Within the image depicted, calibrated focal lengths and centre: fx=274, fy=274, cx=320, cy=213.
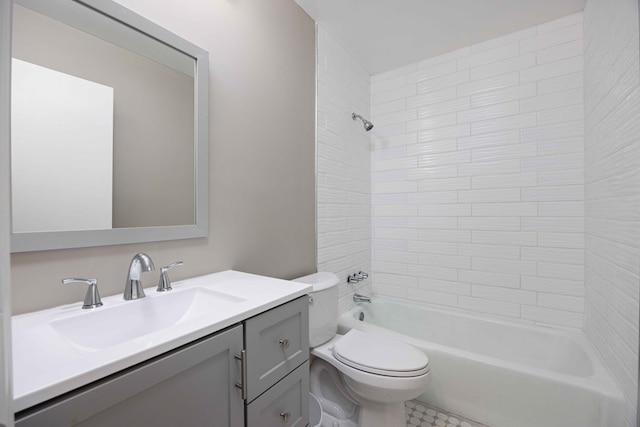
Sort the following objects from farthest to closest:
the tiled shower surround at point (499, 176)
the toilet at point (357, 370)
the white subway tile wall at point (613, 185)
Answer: the tiled shower surround at point (499, 176)
the toilet at point (357, 370)
the white subway tile wall at point (613, 185)

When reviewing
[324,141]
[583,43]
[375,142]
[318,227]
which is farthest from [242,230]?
[583,43]

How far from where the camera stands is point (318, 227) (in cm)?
186

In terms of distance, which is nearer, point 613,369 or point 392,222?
point 613,369

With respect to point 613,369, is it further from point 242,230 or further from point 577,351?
point 242,230

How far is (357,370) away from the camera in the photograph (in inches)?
52.1

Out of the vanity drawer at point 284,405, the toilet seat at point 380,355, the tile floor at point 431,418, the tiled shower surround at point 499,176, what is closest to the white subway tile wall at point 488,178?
the tiled shower surround at point 499,176

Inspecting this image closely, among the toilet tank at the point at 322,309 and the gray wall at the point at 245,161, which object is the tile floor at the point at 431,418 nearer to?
the toilet tank at the point at 322,309

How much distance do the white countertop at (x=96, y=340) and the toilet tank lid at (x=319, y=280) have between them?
0.49 metres

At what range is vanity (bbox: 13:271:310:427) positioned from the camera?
0.48 metres

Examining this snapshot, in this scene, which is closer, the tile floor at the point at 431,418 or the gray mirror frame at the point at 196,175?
the gray mirror frame at the point at 196,175

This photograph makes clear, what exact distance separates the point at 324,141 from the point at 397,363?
1.42 metres

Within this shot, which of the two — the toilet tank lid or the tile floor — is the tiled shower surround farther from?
the tile floor

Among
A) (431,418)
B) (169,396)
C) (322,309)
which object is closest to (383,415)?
(431,418)

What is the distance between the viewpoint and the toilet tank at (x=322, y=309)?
146 centimetres
